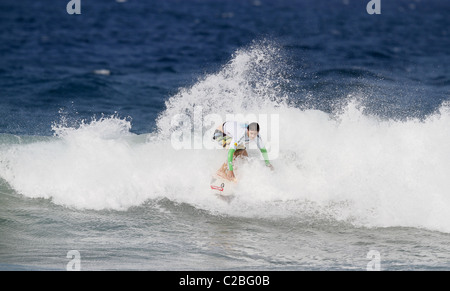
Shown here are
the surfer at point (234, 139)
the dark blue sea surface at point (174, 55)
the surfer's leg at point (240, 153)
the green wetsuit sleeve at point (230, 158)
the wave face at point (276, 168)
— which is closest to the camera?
the surfer at point (234, 139)


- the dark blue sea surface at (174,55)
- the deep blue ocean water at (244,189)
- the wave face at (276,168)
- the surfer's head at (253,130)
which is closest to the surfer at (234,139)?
the surfer's head at (253,130)

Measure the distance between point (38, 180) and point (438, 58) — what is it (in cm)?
2093

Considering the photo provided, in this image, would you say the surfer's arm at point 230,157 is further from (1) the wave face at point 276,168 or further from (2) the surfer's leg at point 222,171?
(1) the wave face at point 276,168

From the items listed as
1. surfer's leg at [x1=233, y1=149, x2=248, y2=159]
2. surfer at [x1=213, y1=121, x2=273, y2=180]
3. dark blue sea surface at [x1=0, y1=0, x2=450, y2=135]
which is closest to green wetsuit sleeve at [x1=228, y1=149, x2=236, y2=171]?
surfer at [x1=213, y1=121, x2=273, y2=180]

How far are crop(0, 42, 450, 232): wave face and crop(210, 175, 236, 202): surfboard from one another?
134 mm

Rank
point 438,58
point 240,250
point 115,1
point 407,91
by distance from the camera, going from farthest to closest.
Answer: point 115,1, point 438,58, point 407,91, point 240,250

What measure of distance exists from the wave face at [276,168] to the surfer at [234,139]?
0.44 metres

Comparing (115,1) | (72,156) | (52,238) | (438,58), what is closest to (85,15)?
(115,1)

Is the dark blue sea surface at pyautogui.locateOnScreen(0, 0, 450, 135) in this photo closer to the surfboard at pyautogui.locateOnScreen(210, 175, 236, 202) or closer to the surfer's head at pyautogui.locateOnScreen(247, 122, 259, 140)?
the surfboard at pyautogui.locateOnScreen(210, 175, 236, 202)

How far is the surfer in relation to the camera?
964 centimetres

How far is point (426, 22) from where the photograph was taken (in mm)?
46031

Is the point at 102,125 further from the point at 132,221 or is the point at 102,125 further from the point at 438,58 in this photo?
the point at 438,58

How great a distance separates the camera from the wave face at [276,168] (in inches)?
406

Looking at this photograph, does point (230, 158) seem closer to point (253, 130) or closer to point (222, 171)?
point (222, 171)
